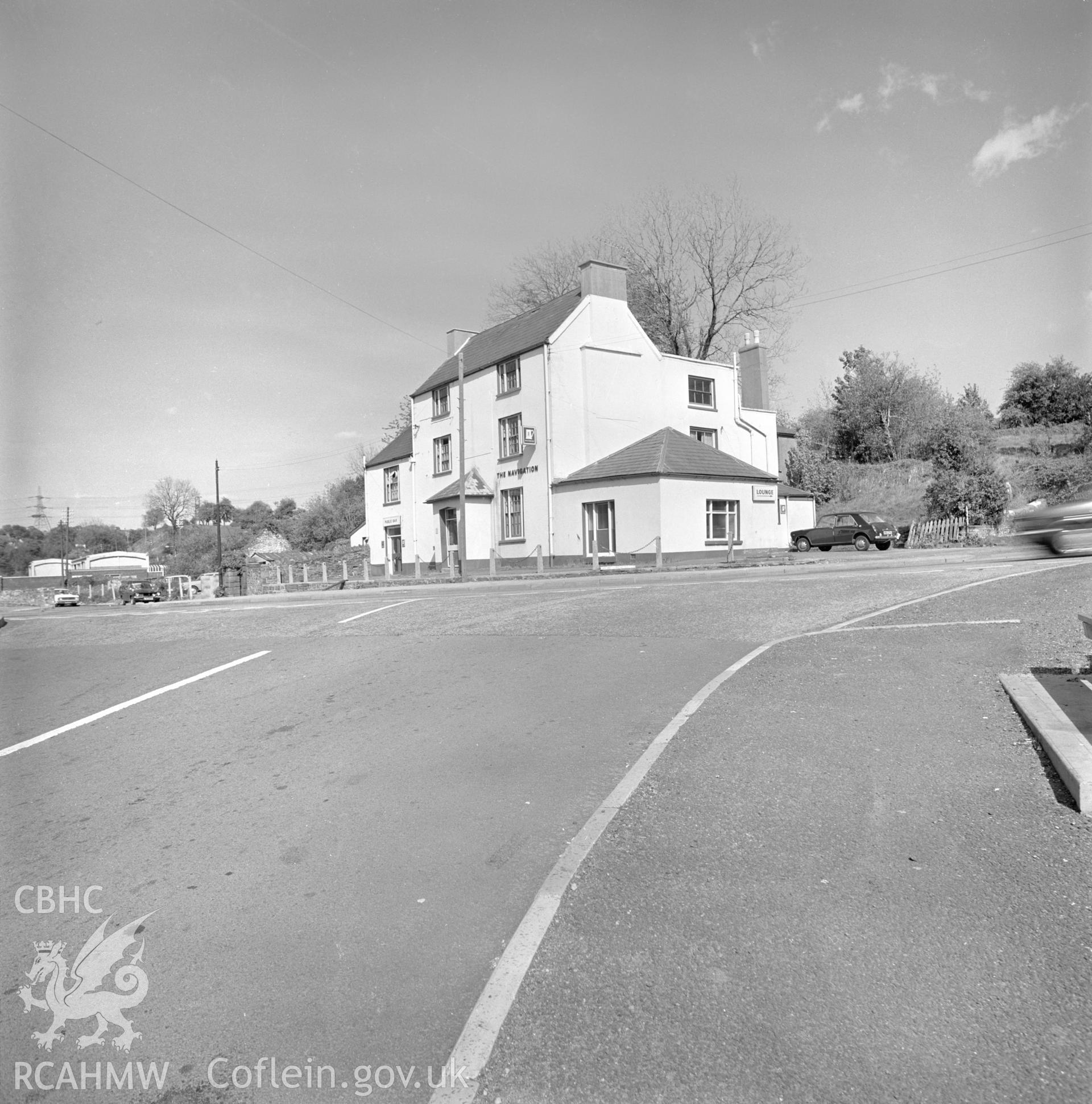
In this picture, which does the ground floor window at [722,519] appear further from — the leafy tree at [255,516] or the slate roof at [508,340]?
the leafy tree at [255,516]

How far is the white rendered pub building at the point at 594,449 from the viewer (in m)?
33.4

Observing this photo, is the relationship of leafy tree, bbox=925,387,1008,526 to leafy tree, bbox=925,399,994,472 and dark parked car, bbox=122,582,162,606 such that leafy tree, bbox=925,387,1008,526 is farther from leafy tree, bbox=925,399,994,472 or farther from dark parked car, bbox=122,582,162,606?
dark parked car, bbox=122,582,162,606

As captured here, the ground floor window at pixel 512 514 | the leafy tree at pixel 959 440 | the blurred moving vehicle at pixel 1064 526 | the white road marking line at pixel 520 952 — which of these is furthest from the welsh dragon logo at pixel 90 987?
the leafy tree at pixel 959 440

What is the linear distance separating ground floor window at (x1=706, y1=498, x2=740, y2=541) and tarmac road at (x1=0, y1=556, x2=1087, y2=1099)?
2260 centimetres

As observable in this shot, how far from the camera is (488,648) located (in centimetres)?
1005

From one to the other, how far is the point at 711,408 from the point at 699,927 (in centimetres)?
3807

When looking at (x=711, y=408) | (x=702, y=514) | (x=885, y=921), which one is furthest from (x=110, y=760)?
(x=711, y=408)

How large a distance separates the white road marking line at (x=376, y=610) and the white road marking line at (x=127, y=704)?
7.72ft

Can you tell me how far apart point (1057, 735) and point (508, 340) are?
35.9 meters

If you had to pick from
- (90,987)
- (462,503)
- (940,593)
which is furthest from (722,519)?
(90,987)

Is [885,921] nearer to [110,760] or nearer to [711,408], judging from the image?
[110,760]

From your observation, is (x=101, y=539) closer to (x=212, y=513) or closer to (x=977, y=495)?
(x=212, y=513)

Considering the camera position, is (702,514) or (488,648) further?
(702,514)

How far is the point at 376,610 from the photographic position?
14.5m
